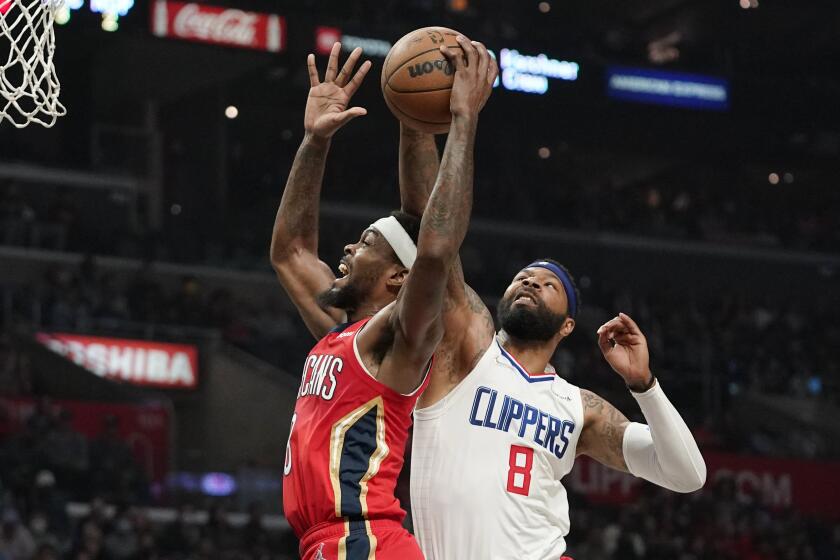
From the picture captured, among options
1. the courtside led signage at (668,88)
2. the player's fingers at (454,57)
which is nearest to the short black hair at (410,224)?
the player's fingers at (454,57)

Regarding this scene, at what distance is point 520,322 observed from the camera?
18.1 feet

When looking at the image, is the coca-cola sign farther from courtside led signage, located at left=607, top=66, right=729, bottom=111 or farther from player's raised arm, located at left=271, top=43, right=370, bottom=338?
player's raised arm, located at left=271, top=43, right=370, bottom=338

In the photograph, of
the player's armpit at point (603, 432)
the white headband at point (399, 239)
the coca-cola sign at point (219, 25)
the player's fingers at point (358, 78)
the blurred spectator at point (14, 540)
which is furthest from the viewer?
the coca-cola sign at point (219, 25)

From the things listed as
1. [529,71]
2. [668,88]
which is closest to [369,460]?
[529,71]

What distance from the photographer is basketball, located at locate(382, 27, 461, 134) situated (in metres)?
4.74

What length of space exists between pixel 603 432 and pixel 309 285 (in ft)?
4.26

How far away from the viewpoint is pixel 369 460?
459 centimetres

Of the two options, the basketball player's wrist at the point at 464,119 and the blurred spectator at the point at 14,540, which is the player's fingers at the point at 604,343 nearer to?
the basketball player's wrist at the point at 464,119

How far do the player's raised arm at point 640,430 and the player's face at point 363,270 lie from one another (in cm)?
84

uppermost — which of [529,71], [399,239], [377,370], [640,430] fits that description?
[529,71]

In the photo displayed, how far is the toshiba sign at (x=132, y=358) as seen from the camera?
18.9 metres

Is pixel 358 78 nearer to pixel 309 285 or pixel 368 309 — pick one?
pixel 309 285

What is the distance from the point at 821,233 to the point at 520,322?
85.1ft

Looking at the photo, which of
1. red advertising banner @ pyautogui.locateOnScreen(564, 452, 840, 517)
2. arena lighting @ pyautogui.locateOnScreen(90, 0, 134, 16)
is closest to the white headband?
red advertising banner @ pyautogui.locateOnScreen(564, 452, 840, 517)
